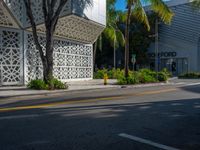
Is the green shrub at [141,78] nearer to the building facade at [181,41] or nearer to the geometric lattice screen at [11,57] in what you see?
the geometric lattice screen at [11,57]

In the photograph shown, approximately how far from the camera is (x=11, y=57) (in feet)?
80.0

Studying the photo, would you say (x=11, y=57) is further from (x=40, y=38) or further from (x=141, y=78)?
(x=141, y=78)

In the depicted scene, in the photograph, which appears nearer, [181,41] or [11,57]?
[11,57]

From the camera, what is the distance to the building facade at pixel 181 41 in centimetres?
5600

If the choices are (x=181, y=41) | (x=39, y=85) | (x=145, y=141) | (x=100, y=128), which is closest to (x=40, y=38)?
(x=39, y=85)

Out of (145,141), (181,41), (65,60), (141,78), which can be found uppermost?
(181,41)

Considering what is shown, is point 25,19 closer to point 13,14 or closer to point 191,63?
point 13,14

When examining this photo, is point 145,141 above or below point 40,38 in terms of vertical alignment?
below

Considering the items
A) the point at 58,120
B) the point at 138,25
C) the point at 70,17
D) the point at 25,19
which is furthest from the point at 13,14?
the point at 138,25

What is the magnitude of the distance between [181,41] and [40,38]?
35.3 meters

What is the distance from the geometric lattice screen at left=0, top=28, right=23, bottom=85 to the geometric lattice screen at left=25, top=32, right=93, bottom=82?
2.18ft

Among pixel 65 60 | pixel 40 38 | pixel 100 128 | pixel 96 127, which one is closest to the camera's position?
pixel 100 128

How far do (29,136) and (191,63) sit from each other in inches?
2064

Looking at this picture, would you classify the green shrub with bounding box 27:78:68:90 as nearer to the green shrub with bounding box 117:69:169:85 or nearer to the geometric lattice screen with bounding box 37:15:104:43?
the geometric lattice screen with bounding box 37:15:104:43
